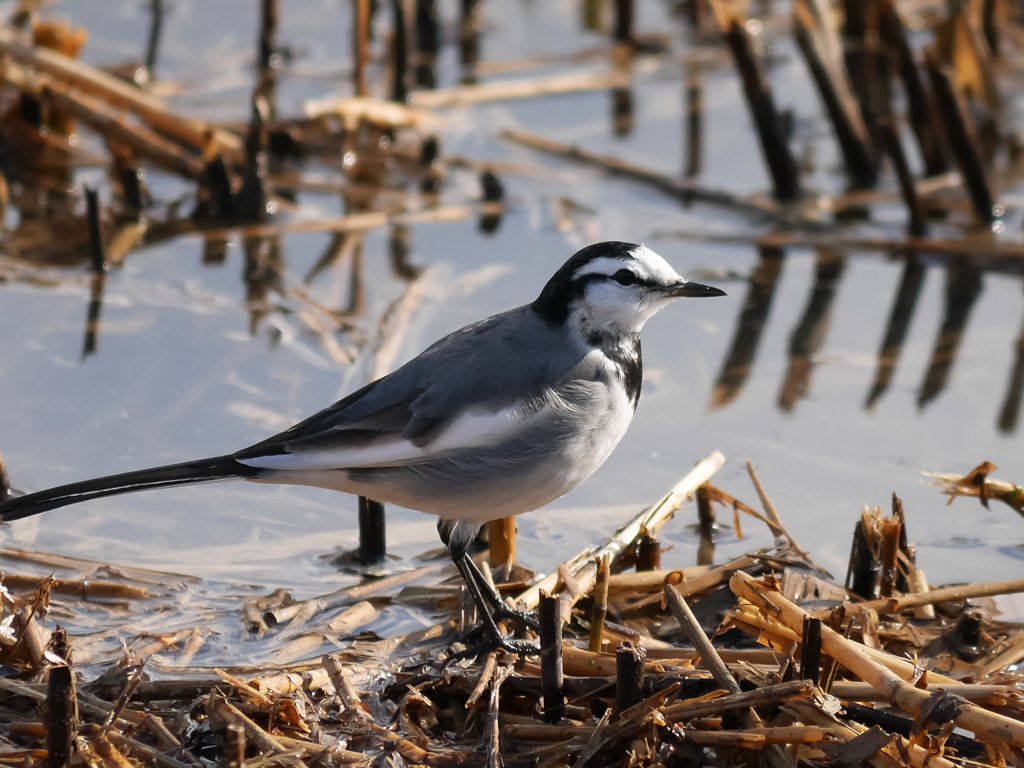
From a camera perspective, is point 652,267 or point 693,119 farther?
point 693,119

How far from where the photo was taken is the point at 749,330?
6965 millimetres

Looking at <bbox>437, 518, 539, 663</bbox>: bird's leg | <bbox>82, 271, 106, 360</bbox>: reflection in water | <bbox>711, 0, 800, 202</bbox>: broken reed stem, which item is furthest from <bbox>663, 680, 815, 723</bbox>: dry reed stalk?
<bbox>711, 0, 800, 202</bbox>: broken reed stem

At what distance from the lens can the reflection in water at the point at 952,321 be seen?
6.40 m

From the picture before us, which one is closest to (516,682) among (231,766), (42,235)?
(231,766)

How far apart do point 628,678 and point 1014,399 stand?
3679 mm

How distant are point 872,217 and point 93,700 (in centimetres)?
640

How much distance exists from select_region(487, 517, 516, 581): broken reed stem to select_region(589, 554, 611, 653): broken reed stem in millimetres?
811

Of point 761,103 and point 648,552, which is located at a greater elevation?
point 761,103

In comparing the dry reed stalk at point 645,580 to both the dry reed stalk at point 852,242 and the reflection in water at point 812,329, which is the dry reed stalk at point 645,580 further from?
the dry reed stalk at point 852,242

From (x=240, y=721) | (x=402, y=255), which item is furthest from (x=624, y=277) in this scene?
(x=402, y=255)

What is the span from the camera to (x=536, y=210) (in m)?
8.13

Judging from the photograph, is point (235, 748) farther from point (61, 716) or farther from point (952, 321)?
point (952, 321)

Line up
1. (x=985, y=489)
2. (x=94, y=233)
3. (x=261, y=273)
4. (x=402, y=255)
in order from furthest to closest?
(x=402, y=255) < (x=261, y=273) < (x=94, y=233) < (x=985, y=489)

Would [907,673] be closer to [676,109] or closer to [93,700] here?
[93,700]
